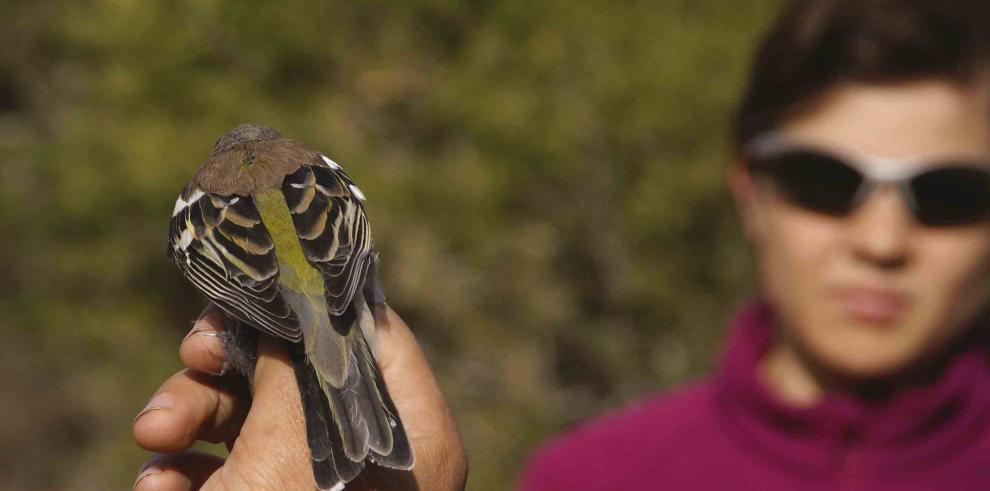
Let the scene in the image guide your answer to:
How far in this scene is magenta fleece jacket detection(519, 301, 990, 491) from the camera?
4496 mm

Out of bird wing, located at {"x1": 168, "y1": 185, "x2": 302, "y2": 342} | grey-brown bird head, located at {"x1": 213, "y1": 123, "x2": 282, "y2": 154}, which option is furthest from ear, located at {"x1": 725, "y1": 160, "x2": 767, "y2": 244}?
bird wing, located at {"x1": 168, "y1": 185, "x2": 302, "y2": 342}

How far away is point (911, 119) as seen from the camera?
4.34m

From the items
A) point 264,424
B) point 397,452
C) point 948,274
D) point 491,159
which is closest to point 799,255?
point 948,274

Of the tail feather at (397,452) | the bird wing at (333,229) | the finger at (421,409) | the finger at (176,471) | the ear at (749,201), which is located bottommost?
the ear at (749,201)

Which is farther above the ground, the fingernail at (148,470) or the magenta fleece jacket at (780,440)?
the fingernail at (148,470)

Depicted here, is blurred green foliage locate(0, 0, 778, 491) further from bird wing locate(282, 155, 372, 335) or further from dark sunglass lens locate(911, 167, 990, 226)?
bird wing locate(282, 155, 372, 335)

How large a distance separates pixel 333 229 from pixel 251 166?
65 cm

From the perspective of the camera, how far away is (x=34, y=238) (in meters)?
10.4

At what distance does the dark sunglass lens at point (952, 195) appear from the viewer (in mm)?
4270

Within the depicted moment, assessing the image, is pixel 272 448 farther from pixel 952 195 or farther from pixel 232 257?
pixel 952 195

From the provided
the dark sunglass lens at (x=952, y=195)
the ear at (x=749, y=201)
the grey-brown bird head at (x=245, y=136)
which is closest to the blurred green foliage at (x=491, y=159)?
the ear at (x=749, y=201)

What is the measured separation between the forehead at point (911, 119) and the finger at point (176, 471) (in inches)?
95.4

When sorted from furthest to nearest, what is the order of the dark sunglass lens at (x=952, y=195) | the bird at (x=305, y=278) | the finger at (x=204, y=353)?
the dark sunglass lens at (x=952, y=195)
the finger at (x=204, y=353)
the bird at (x=305, y=278)

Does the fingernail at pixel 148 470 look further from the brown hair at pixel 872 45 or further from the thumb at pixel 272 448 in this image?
the brown hair at pixel 872 45
